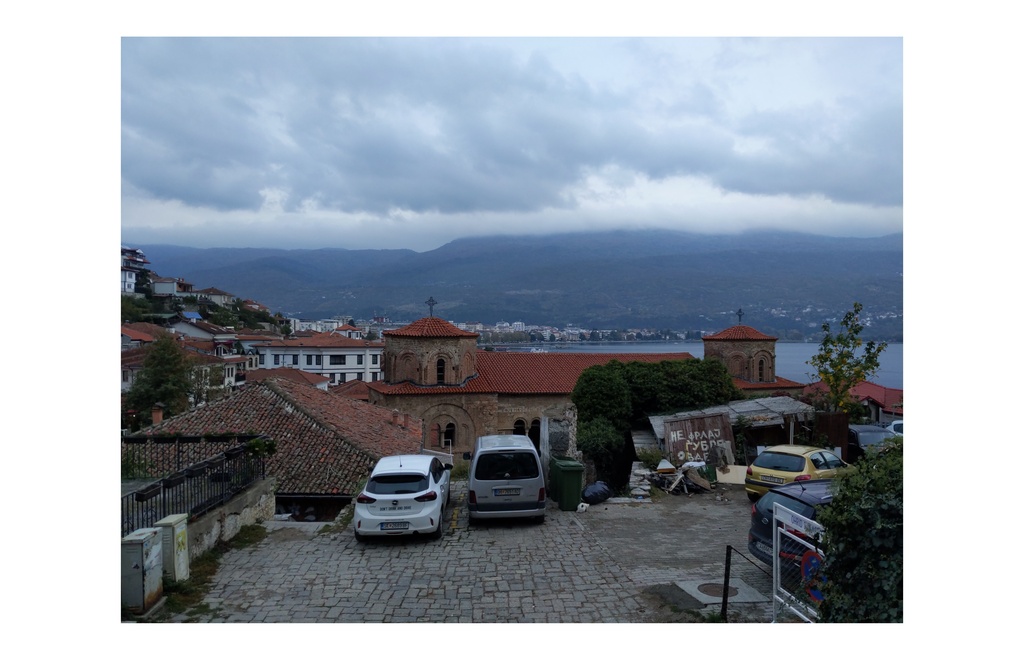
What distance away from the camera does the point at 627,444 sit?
24.2 meters

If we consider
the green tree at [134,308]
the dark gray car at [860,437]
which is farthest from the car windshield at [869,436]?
the green tree at [134,308]

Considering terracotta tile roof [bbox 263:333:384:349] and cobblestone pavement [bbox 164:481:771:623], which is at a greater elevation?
terracotta tile roof [bbox 263:333:384:349]

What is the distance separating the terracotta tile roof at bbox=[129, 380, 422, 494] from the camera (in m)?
15.0

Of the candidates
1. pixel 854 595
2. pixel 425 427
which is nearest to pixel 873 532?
pixel 854 595

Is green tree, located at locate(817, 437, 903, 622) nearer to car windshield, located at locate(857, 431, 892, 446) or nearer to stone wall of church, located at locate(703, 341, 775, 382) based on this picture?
car windshield, located at locate(857, 431, 892, 446)

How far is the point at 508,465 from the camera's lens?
38.6 ft

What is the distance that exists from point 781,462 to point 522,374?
95.7 feet

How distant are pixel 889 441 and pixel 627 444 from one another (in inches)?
708

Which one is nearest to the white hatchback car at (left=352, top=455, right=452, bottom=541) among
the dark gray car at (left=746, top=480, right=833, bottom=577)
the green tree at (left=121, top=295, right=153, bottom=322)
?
the dark gray car at (left=746, top=480, right=833, bottom=577)

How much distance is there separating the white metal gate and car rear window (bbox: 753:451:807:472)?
7223 mm

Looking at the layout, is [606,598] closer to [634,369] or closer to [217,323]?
[634,369]

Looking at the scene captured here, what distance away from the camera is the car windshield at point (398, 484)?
10.6 meters

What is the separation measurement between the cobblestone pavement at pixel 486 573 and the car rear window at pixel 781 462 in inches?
80.5

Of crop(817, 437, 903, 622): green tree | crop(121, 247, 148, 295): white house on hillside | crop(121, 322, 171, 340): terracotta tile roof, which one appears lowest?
crop(817, 437, 903, 622): green tree
